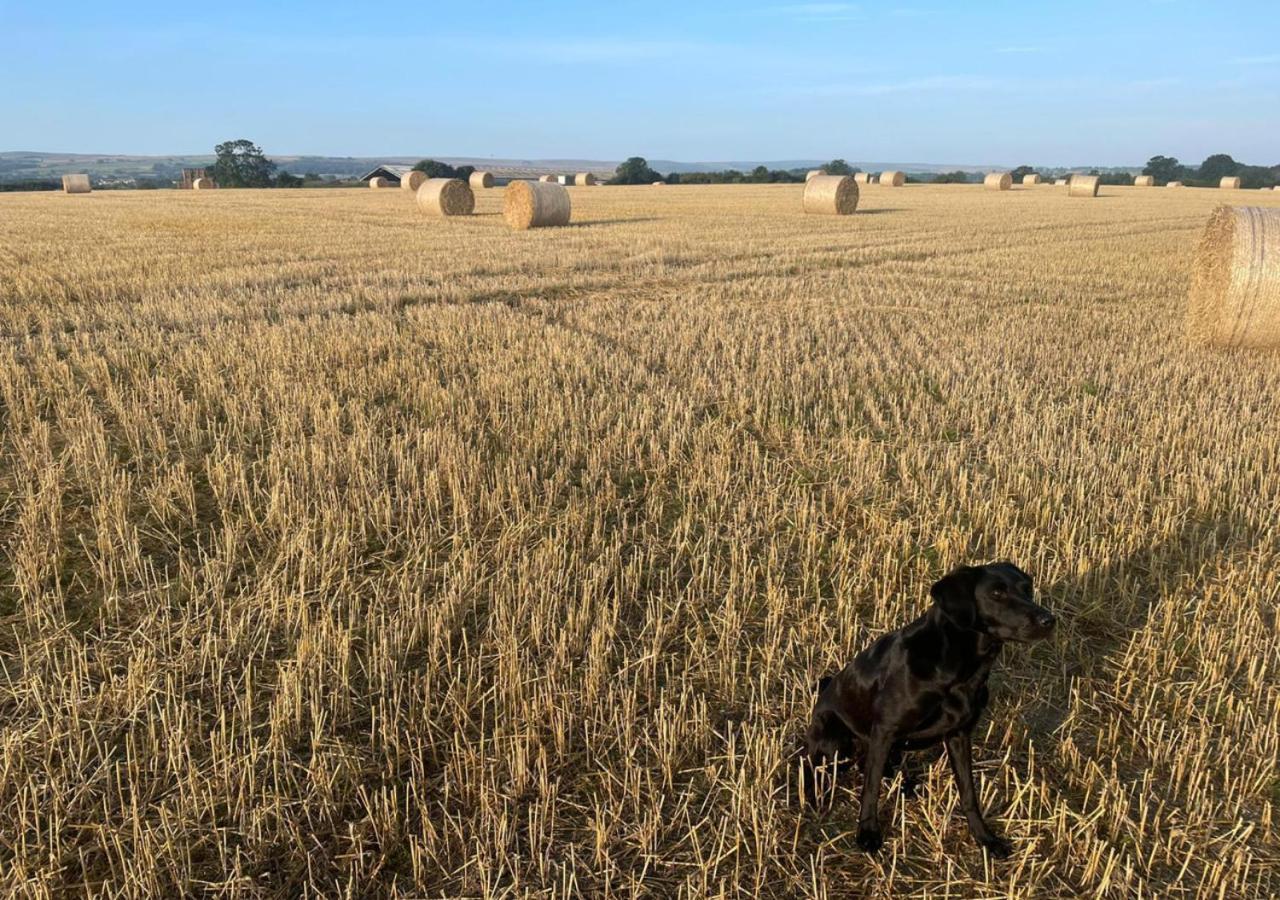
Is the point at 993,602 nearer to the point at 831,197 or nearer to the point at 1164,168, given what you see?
the point at 831,197

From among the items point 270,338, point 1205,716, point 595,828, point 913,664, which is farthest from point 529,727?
point 270,338

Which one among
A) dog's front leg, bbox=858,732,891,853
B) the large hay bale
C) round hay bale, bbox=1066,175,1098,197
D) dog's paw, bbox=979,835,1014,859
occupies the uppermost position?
round hay bale, bbox=1066,175,1098,197

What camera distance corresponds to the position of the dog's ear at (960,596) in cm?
236

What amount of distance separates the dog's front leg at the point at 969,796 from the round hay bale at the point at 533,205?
2335cm

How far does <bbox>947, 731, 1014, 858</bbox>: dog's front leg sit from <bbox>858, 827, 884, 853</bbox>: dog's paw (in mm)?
295

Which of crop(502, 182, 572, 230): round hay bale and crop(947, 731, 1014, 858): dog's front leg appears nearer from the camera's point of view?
crop(947, 731, 1014, 858): dog's front leg

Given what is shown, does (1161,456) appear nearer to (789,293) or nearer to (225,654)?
(225,654)

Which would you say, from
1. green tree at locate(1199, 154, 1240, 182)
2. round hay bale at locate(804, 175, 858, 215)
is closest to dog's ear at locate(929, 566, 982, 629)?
round hay bale at locate(804, 175, 858, 215)

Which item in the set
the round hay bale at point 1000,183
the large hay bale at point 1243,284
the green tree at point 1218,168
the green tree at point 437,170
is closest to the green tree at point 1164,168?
the green tree at point 1218,168

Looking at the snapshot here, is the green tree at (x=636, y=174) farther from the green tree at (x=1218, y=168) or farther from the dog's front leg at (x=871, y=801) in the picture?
the dog's front leg at (x=871, y=801)

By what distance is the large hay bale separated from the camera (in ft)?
30.0

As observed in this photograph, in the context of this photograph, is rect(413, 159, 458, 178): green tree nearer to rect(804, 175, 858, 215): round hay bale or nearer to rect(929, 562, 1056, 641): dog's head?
rect(804, 175, 858, 215): round hay bale

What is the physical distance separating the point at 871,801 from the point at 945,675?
519 mm

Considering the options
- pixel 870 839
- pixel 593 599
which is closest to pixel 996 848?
pixel 870 839
